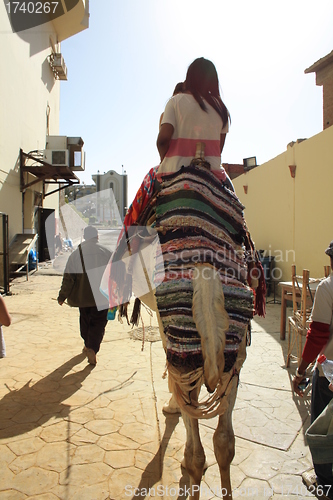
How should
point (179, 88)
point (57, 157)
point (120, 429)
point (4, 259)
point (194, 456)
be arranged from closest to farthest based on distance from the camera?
point (194, 456) → point (179, 88) → point (120, 429) → point (4, 259) → point (57, 157)

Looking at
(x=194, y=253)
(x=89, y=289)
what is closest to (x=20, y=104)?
(x=89, y=289)

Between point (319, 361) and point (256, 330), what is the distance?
161 inches

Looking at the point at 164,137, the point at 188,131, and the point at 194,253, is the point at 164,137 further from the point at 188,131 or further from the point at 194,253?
the point at 194,253

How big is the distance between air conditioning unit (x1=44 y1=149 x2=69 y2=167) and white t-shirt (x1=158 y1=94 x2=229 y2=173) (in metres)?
12.5

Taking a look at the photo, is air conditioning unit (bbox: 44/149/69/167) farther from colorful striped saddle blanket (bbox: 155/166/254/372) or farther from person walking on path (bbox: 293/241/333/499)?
person walking on path (bbox: 293/241/333/499)

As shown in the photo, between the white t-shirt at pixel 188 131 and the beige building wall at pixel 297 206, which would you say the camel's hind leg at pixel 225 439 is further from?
the beige building wall at pixel 297 206

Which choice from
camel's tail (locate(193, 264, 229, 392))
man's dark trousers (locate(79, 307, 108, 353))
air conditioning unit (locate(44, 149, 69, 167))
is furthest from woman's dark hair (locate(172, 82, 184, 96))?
air conditioning unit (locate(44, 149, 69, 167))

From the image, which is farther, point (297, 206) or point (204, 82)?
point (297, 206)

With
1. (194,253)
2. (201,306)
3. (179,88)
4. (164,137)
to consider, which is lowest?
(201,306)

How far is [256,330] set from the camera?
20.1ft

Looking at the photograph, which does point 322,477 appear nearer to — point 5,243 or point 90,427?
point 90,427

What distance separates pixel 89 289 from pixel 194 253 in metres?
2.91

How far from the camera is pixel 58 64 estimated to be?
624 inches

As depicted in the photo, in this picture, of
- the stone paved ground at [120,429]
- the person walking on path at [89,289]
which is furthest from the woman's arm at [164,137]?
the person walking on path at [89,289]
